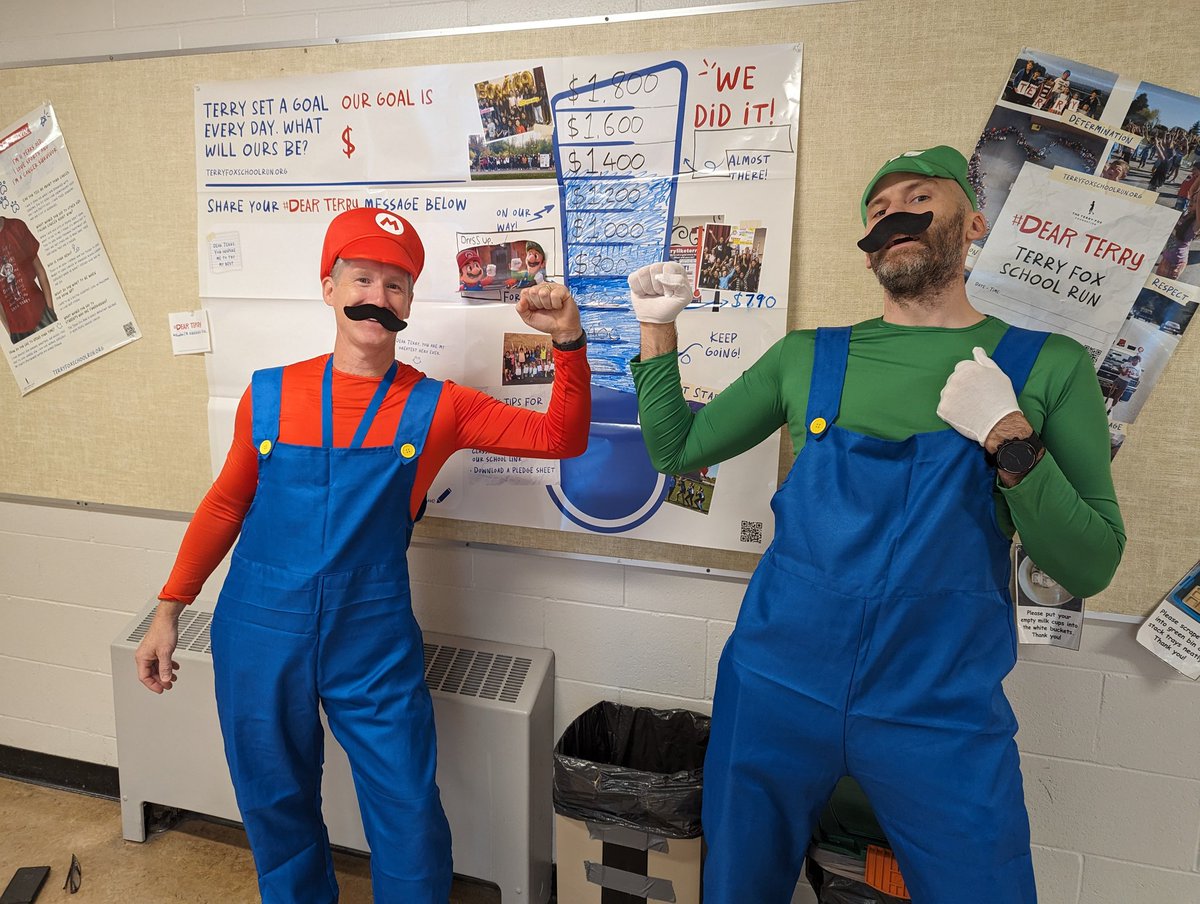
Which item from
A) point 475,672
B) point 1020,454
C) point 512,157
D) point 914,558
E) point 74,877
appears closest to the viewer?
point 1020,454

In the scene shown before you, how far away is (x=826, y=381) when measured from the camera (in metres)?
1.31

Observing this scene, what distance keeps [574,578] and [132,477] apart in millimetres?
1374

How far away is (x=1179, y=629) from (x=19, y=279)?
10.3ft

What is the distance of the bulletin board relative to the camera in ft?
4.93

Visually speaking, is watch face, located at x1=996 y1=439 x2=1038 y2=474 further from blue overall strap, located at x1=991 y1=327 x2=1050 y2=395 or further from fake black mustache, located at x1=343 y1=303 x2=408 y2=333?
fake black mustache, located at x1=343 y1=303 x2=408 y2=333

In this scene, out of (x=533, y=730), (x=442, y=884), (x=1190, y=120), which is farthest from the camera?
(x=533, y=730)

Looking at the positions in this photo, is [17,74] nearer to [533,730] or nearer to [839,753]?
[533,730]

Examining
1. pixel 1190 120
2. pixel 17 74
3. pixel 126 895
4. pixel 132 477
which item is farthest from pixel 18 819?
pixel 1190 120

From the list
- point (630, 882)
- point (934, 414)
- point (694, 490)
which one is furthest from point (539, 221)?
point (630, 882)

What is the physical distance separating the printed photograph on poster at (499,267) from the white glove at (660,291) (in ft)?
1.60

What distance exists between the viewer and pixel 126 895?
2.00 metres

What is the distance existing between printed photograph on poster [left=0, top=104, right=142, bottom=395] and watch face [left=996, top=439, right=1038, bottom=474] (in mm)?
2202

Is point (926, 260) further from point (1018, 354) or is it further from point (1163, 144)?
point (1163, 144)

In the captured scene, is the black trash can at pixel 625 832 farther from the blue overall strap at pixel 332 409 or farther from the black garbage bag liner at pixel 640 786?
the blue overall strap at pixel 332 409
